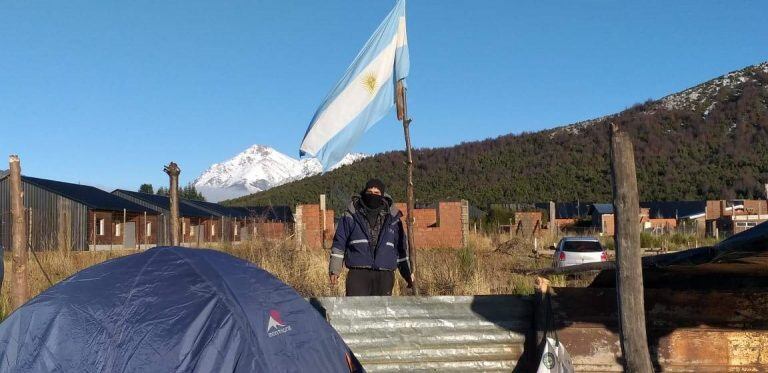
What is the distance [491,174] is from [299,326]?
86124mm

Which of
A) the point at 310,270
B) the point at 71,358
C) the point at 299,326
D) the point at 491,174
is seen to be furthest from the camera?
the point at 491,174

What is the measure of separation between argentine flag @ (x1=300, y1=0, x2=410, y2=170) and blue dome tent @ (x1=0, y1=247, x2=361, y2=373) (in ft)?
10.1

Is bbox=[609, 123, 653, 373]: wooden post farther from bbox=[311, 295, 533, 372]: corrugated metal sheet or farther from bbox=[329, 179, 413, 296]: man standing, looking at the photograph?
bbox=[329, 179, 413, 296]: man standing

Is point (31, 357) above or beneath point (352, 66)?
beneath

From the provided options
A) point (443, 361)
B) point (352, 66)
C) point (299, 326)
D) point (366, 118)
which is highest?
point (352, 66)

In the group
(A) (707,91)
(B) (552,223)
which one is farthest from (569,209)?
(A) (707,91)

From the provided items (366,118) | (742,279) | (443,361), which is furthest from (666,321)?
(366,118)

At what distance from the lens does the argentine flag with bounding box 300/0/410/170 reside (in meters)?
8.80

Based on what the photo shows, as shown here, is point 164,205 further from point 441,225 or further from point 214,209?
point 441,225

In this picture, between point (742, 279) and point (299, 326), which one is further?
point (742, 279)

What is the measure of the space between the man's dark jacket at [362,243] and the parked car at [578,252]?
1240cm

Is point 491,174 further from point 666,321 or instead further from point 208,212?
point 666,321

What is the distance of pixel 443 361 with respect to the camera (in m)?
7.04

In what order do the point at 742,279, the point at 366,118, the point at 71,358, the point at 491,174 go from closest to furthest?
the point at 71,358, the point at 742,279, the point at 366,118, the point at 491,174
